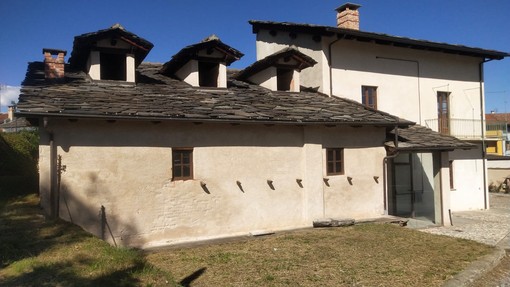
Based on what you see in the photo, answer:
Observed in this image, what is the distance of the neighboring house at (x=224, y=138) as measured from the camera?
8.85 m

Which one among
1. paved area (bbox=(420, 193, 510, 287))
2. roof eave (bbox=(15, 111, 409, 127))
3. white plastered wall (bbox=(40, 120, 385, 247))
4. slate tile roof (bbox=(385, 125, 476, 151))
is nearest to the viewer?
paved area (bbox=(420, 193, 510, 287))

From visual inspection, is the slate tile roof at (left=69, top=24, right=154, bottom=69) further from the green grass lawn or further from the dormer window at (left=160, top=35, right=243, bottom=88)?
the green grass lawn

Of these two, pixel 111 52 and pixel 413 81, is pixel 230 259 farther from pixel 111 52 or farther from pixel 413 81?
pixel 413 81

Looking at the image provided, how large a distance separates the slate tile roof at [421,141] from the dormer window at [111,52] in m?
8.90

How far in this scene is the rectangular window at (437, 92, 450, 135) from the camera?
57.2 feet

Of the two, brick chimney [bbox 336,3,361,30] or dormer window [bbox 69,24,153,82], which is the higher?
brick chimney [bbox 336,3,361,30]

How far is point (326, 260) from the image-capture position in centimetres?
806

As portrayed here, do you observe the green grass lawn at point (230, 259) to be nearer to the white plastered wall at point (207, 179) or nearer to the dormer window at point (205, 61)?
the white plastered wall at point (207, 179)

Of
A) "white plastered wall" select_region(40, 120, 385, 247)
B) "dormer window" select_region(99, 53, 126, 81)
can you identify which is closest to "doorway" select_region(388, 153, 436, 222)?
"white plastered wall" select_region(40, 120, 385, 247)

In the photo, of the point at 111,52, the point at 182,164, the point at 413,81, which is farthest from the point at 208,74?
the point at 413,81

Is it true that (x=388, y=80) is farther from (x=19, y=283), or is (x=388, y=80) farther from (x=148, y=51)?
(x=19, y=283)

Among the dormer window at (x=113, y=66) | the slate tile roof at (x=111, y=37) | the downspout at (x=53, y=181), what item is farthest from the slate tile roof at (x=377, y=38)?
the downspout at (x=53, y=181)

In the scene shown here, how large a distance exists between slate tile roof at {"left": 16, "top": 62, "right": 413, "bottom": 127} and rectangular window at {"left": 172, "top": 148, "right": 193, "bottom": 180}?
→ 1063mm

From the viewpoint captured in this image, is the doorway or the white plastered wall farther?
the doorway
